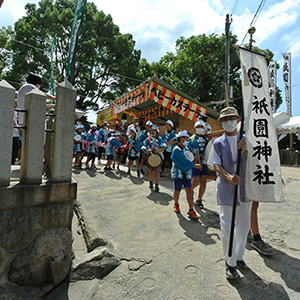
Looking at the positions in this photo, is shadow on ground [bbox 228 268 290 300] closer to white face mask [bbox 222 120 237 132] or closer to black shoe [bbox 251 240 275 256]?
black shoe [bbox 251 240 275 256]

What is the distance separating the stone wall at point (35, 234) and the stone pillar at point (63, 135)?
170mm

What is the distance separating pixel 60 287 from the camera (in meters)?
2.62

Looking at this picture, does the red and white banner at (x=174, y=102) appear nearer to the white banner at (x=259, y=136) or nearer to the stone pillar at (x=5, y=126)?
the white banner at (x=259, y=136)

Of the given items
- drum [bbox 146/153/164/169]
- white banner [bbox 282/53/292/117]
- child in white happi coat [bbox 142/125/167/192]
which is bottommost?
drum [bbox 146/153/164/169]

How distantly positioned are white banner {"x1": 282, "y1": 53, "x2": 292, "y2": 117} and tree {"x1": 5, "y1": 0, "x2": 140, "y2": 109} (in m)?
14.1

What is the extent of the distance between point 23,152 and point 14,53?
71.7 ft

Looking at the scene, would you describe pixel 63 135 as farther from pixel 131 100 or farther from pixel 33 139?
pixel 131 100

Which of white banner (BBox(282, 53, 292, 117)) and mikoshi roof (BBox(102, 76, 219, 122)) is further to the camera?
white banner (BBox(282, 53, 292, 117))

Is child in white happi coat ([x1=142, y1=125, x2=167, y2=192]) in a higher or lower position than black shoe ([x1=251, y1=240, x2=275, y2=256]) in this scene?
higher

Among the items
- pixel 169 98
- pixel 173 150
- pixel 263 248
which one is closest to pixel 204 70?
pixel 169 98

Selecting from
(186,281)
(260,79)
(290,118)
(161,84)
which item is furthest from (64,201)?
(290,118)

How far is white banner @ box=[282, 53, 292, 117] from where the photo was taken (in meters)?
16.4

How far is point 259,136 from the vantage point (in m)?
2.91

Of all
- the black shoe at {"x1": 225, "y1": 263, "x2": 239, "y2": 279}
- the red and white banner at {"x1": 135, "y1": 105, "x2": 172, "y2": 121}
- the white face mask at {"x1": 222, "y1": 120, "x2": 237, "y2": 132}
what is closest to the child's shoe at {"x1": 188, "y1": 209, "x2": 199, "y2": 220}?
the black shoe at {"x1": 225, "y1": 263, "x2": 239, "y2": 279}
